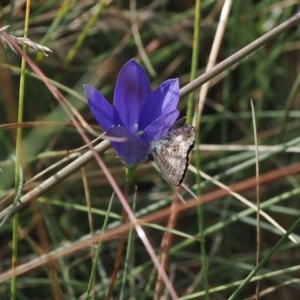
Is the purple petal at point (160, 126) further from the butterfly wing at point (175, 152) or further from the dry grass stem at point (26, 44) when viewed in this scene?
the dry grass stem at point (26, 44)

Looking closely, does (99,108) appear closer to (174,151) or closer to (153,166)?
(174,151)

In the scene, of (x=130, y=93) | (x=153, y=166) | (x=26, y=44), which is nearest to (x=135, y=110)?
(x=130, y=93)

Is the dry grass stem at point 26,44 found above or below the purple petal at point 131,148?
above

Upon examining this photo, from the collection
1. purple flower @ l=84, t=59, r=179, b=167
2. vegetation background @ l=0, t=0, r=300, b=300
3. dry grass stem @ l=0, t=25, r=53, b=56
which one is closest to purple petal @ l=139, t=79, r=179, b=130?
purple flower @ l=84, t=59, r=179, b=167

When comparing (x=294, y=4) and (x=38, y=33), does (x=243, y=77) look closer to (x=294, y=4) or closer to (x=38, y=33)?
(x=294, y=4)

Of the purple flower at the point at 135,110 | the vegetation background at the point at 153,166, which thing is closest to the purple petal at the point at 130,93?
the purple flower at the point at 135,110

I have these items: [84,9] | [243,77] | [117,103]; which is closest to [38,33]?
[84,9]
